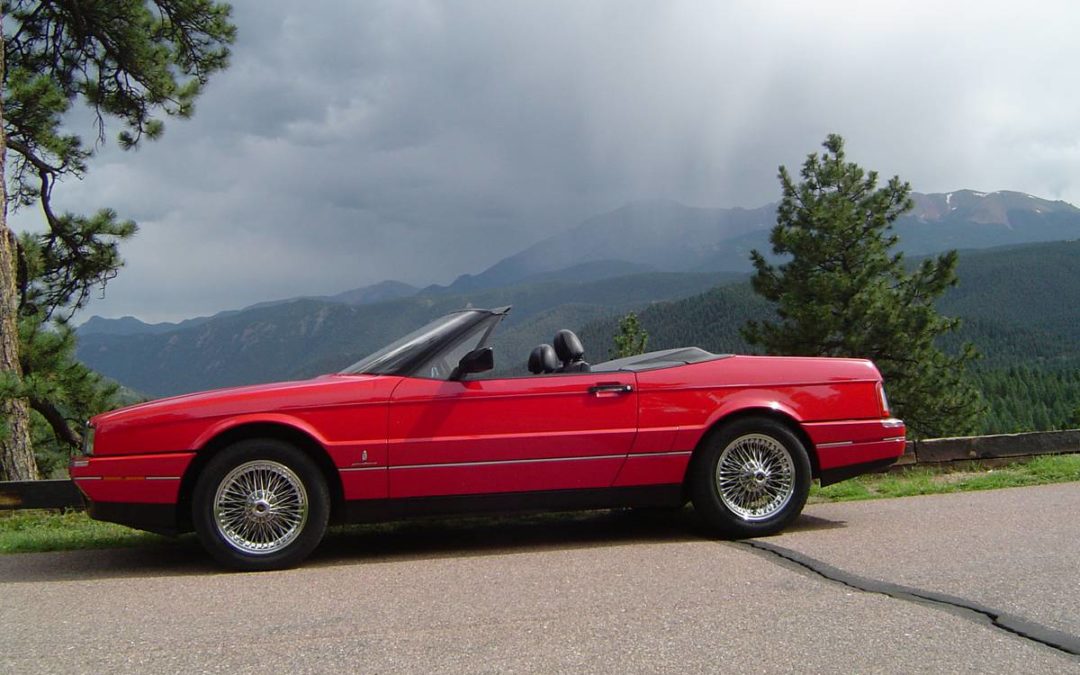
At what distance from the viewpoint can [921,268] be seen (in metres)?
30.9

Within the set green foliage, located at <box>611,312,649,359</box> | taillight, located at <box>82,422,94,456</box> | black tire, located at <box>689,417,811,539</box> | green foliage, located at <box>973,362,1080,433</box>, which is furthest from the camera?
green foliage, located at <box>973,362,1080,433</box>

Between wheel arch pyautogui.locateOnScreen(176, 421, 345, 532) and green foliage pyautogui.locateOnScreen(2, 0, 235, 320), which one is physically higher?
green foliage pyautogui.locateOnScreen(2, 0, 235, 320)

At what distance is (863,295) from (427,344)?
86.1 ft

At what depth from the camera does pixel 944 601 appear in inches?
145

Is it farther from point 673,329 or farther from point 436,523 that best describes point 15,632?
point 673,329

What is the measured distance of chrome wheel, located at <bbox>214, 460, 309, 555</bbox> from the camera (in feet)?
15.9

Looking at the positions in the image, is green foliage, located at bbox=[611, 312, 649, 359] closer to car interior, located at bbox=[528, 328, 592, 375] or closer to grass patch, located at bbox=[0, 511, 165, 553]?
grass patch, located at bbox=[0, 511, 165, 553]

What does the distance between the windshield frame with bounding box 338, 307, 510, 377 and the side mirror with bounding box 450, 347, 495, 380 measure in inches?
11.2

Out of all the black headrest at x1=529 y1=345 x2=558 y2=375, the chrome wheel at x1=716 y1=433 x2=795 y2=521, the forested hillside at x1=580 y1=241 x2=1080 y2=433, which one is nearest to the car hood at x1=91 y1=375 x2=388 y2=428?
the black headrest at x1=529 y1=345 x2=558 y2=375

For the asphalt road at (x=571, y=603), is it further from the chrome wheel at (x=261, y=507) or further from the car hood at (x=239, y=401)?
the car hood at (x=239, y=401)

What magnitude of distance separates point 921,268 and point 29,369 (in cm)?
2833

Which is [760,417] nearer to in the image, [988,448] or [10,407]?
[988,448]

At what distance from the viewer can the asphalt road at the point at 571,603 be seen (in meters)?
3.08

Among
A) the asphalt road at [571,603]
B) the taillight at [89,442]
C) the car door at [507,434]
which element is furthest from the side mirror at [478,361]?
the taillight at [89,442]
